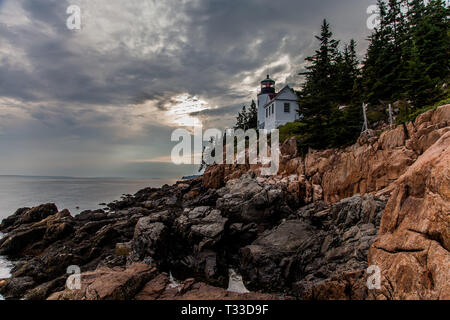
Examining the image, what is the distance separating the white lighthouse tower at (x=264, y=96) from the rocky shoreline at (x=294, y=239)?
2394 centimetres

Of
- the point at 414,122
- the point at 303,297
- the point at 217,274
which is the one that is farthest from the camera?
the point at 414,122

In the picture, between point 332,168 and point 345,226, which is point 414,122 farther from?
point 345,226

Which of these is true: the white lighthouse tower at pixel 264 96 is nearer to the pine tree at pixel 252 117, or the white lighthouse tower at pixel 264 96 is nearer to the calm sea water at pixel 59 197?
the pine tree at pixel 252 117

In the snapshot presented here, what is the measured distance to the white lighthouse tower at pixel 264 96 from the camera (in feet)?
152

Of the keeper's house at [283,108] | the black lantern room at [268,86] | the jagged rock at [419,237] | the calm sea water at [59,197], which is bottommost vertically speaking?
Result: the calm sea water at [59,197]

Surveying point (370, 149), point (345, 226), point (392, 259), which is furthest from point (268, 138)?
point (392, 259)

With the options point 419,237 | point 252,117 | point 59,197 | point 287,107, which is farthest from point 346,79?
point 59,197

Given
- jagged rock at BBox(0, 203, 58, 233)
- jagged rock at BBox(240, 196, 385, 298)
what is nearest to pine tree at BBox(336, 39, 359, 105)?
jagged rock at BBox(240, 196, 385, 298)

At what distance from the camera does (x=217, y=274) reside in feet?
39.9

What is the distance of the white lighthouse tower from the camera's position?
152 ft

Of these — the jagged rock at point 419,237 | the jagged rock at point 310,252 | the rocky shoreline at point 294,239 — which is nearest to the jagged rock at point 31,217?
the rocky shoreline at point 294,239

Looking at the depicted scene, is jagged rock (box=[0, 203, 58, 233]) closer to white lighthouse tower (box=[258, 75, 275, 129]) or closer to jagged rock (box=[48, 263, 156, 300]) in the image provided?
jagged rock (box=[48, 263, 156, 300])

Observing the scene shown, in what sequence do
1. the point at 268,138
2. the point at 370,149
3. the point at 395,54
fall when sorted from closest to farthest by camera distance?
the point at 370,149, the point at 395,54, the point at 268,138
